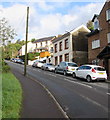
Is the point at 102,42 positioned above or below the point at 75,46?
below

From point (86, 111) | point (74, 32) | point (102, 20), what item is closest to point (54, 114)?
point (86, 111)

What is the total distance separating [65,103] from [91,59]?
1924cm

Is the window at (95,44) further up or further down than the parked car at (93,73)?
further up

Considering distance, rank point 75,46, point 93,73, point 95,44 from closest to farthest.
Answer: point 93,73 < point 95,44 < point 75,46

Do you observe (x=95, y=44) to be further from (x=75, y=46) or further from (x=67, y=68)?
(x=75, y=46)

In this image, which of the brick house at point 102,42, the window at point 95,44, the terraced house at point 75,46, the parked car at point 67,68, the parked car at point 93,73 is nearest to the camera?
the parked car at point 93,73

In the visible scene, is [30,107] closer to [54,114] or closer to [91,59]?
[54,114]

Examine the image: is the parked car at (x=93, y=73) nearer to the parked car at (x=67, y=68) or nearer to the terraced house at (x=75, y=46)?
the parked car at (x=67, y=68)

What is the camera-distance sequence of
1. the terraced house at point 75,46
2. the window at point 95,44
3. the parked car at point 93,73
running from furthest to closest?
the terraced house at point 75,46 < the window at point 95,44 < the parked car at point 93,73

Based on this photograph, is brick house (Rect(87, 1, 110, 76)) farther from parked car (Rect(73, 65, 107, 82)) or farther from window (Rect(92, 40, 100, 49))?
parked car (Rect(73, 65, 107, 82))

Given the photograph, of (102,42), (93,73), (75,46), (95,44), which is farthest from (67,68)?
(75,46)

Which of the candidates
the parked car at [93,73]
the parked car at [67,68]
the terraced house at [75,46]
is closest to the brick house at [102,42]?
the parked car at [67,68]

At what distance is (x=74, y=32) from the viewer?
110 ft

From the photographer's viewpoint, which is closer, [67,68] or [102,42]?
[67,68]
